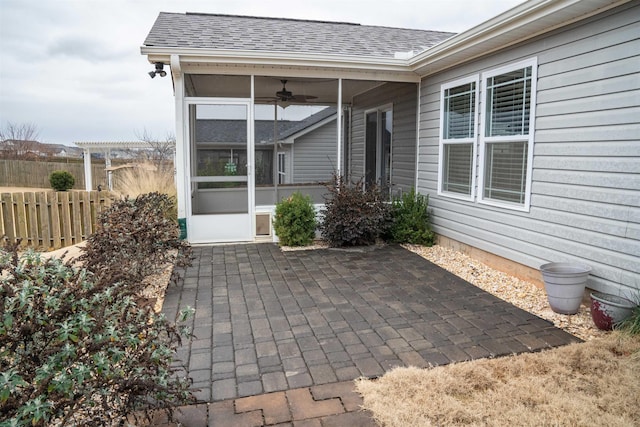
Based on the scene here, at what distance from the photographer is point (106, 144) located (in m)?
15.7

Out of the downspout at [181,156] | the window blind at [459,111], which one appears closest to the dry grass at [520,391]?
the window blind at [459,111]

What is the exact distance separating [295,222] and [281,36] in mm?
3370

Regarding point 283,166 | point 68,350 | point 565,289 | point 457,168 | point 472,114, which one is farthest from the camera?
point 283,166

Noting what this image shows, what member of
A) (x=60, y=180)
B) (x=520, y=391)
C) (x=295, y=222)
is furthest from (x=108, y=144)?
(x=520, y=391)

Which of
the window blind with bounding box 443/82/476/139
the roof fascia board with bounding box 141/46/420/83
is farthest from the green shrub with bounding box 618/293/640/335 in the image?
the roof fascia board with bounding box 141/46/420/83

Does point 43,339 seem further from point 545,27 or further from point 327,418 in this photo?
point 545,27

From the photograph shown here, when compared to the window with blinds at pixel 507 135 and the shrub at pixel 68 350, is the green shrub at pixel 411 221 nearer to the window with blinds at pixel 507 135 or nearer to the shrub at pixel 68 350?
the window with blinds at pixel 507 135

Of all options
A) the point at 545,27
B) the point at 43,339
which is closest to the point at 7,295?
the point at 43,339

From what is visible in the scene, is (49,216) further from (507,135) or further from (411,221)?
(507,135)

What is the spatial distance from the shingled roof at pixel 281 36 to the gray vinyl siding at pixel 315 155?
179 cm

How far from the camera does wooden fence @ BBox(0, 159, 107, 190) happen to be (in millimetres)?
19016

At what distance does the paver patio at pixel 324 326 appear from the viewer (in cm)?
279

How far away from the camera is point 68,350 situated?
→ 1.75 meters

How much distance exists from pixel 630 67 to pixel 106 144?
16.1 m
